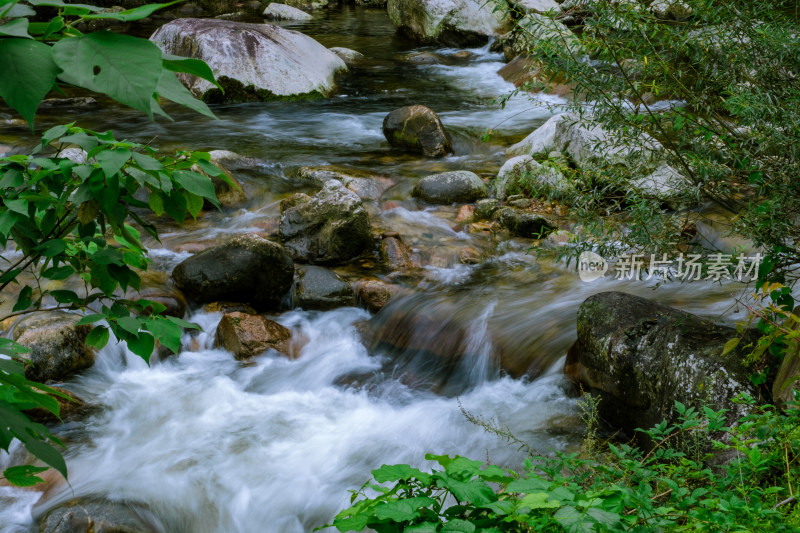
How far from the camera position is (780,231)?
334 cm

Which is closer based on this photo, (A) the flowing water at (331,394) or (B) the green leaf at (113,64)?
(B) the green leaf at (113,64)

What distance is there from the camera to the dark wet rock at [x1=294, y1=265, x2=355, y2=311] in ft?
20.7

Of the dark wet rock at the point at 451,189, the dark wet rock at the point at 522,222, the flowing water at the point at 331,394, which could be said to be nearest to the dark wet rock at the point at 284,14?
the flowing water at the point at 331,394

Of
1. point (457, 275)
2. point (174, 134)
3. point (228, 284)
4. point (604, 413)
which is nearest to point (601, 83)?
point (604, 413)

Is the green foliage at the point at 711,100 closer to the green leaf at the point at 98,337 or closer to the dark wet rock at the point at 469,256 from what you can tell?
the dark wet rock at the point at 469,256

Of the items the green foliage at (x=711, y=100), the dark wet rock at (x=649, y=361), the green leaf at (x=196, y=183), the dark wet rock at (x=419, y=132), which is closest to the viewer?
the green leaf at (x=196, y=183)

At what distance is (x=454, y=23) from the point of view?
1731 centimetres

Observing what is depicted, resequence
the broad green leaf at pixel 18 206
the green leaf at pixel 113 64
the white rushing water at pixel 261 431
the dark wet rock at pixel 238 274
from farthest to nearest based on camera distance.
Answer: the dark wet rock at pixel 238 274 < the white rushing water at pixel 261 431 < the broad green leaf at pixel 18 206 < the green leaf at pixel 113 64

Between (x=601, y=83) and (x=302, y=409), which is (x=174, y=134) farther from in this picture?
(x=601, y=83)

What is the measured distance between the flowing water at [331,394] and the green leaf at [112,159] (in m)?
3.33

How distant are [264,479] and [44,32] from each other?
385 centimetres

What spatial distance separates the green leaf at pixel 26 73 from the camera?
80 cm

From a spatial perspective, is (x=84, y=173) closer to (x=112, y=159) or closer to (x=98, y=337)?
(x=112, y=159)

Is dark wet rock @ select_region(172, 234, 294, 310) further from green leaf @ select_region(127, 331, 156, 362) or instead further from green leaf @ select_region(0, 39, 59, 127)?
green leaf @ select_region(0, 39, 59, 127)
